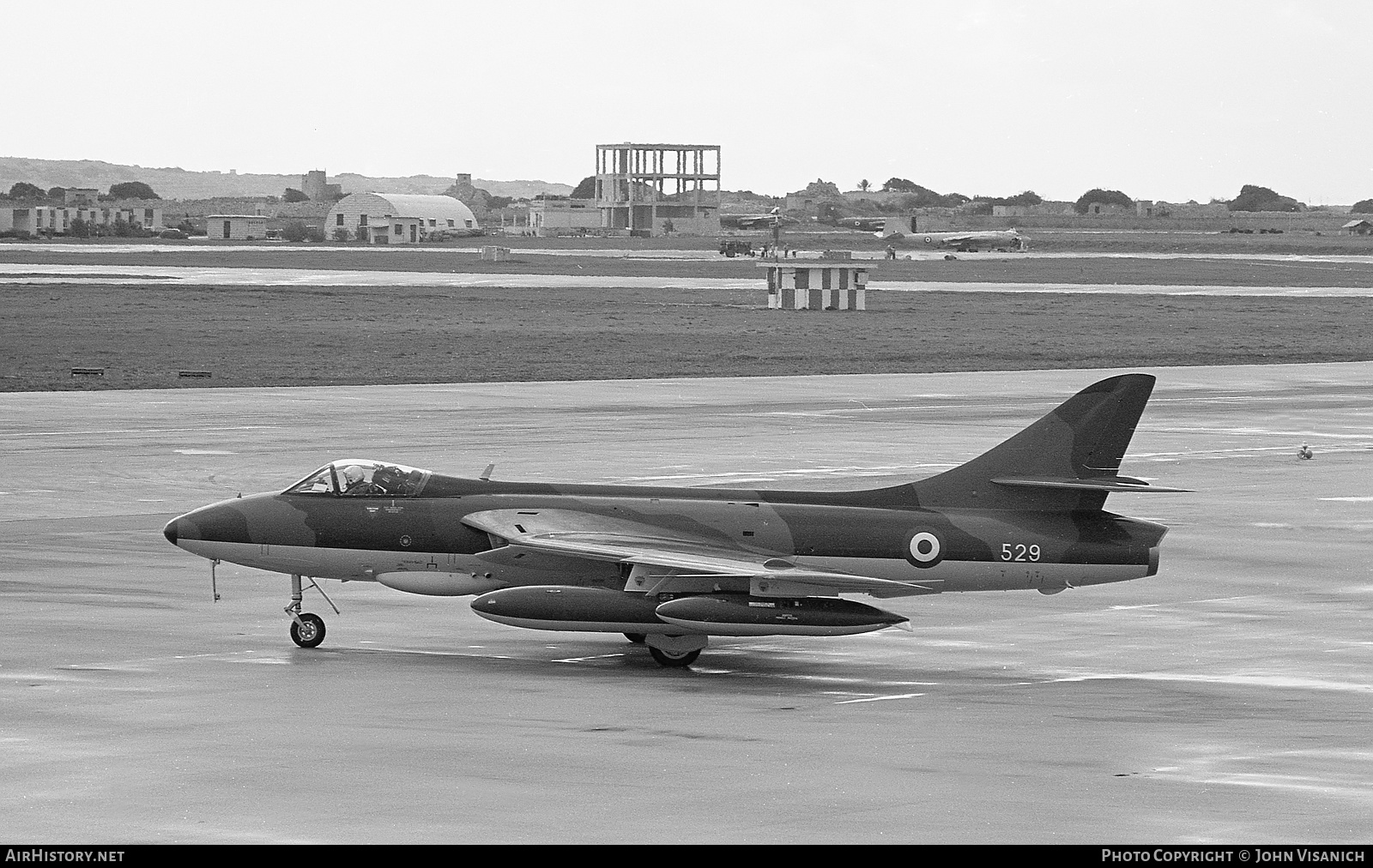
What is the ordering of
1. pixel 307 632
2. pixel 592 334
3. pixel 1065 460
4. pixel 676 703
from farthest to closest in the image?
pixel 592 334, pixel 1065 460, pixel 307 632, pixel 676 703

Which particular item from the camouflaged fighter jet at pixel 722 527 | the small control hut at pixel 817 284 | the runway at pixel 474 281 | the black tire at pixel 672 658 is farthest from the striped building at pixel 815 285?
the black tire at pixel 672 658

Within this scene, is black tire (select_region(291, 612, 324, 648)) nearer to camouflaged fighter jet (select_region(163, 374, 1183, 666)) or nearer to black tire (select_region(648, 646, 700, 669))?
camouflaged fighter jet (select_region(163, 374, 1183, 666))

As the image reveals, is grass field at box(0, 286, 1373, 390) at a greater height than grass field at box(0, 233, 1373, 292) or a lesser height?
lesser

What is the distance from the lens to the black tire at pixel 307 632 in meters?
22.3

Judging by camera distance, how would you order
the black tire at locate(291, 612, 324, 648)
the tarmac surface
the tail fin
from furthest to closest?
the tail fin, the black tire at locate(291, 612, 324, 648), the tarmac surface

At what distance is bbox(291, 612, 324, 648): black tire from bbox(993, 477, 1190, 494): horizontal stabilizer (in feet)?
26.8

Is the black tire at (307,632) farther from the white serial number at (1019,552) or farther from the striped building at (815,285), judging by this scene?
the striped building at (815,285)

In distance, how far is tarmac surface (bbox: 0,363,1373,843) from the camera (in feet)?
48.4

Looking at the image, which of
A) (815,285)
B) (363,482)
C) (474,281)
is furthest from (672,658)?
(474,281)

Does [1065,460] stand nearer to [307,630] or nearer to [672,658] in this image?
[672,658]

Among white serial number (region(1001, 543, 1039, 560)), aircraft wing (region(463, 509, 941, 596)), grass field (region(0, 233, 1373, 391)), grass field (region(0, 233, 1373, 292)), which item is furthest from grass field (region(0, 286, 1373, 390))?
white serial number (region(1001, 543, 1039, 560))

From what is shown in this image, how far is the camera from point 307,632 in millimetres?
22297

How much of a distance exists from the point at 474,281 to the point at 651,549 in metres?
106

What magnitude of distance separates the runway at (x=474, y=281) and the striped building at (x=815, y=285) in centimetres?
1994
